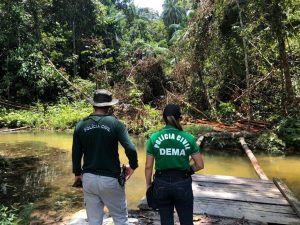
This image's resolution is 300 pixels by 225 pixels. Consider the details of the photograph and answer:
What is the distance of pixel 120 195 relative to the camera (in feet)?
12.9

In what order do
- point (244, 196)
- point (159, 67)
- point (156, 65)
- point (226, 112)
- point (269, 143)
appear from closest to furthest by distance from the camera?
point (244, 196) < point (269, 143) < point (226, 112) < point (156, 65) < point (159, 67)

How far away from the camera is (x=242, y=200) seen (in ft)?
20.7

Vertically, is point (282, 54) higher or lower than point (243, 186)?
higher

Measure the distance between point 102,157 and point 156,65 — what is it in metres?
19.9

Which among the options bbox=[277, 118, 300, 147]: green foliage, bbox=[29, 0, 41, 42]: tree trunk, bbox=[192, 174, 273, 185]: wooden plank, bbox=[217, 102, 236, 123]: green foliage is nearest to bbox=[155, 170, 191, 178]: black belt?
bbox=[192, 174, 273, 185]: wooden plank

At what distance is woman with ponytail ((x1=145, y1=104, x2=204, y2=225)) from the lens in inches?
148

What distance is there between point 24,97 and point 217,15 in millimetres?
15133

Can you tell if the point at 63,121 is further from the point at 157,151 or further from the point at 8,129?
the point at 157,151

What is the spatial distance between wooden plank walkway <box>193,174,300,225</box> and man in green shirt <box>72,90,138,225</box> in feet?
7.24

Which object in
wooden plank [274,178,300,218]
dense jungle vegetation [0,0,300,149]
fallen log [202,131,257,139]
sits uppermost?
dense jungle vegetation [0,0,300,149]

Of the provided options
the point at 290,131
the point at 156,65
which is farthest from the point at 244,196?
the point at 156,65

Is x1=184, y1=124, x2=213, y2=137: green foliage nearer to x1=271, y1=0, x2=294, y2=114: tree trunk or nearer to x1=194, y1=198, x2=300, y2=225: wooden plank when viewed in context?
x1=271, y1=0, x2=294, y2=114: tree trunk

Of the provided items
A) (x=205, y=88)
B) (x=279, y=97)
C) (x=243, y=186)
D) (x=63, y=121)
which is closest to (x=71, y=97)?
(x=63, y=121)

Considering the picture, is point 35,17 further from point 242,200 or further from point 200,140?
point 242,200
